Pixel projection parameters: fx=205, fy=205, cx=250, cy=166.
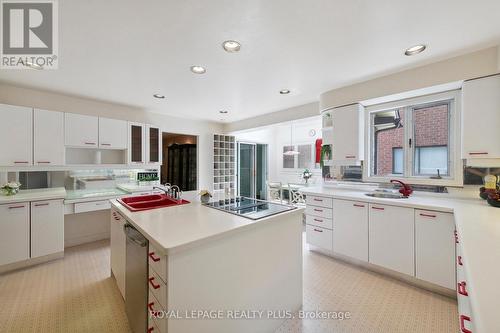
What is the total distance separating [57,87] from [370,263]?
15.6ft

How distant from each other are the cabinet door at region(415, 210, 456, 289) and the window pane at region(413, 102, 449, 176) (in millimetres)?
903

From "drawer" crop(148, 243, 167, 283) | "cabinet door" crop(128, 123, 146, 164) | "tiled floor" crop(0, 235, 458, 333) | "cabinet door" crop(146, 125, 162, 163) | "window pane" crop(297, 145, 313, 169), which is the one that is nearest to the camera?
"drawer" crop(148, 243, 167, 283)

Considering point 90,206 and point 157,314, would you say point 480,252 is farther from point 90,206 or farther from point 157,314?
point 90,206

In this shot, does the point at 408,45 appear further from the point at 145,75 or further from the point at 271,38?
the point at 145,75

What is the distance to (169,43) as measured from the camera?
1.85 meters

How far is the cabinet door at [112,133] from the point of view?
3.30 metres

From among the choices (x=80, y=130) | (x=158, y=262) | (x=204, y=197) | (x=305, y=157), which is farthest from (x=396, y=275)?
(x=80, y=130)

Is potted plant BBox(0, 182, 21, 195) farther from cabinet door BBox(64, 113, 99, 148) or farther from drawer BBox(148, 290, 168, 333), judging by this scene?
drawer BBox(148, 290, 168, 333)

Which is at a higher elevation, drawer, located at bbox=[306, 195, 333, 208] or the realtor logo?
the realtor logo

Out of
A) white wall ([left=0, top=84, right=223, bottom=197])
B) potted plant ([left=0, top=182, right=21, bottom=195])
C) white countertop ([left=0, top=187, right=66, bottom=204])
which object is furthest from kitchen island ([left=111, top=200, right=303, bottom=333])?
white wall ([left=0, top=84, right=223, bottom=197])

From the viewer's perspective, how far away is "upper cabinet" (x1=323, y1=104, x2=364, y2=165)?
9.67 ft

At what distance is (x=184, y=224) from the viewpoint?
4.58 ft

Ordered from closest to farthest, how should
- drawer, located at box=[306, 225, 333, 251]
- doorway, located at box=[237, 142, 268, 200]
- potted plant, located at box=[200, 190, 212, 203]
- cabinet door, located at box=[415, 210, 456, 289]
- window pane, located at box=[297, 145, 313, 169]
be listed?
cabinet door, located at box=[415, 210, 456, 289], potted plant, located at box=[200, 190, 212, 203], drawer, located at box=[306, 225, 333, 251], doorway, located at box=[237, 142, 268, 200], window pane, located at box=[297, 145, 313, 169]

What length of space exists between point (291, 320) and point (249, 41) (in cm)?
243
